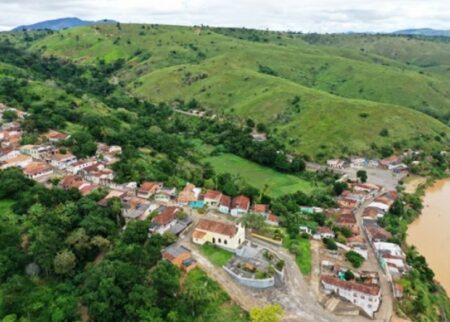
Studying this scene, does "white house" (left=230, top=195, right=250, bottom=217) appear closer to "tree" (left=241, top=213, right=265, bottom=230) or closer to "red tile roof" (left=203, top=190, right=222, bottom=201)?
"red tile roof" (left=203, top=190, right=222, bottom=201)

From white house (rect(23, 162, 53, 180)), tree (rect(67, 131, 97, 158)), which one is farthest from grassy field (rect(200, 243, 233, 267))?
tree (rect(67, 131, 97, 158))

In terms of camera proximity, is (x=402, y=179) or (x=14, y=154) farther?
(x=402, y=179)

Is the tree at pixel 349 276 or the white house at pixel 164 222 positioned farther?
the white house at pixel 164 222

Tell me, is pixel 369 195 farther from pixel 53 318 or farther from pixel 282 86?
pixel 282 86

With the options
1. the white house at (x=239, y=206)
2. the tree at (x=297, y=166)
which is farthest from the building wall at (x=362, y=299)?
the tree at (x=297, y=166)

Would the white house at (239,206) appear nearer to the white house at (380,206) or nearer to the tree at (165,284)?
the tree at (165,284)

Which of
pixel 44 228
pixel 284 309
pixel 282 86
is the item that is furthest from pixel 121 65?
pixel 284 309
